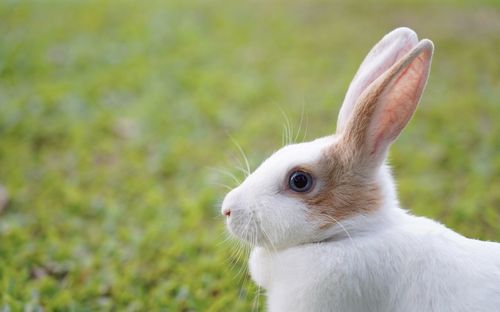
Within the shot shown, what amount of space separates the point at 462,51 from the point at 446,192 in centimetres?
256

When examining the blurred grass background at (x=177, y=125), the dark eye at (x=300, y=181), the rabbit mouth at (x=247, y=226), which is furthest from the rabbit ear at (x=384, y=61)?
the blurred grass background at (x=177, y=125)

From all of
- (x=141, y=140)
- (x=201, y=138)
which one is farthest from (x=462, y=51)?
(x=141, y=140)

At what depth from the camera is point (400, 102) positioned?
2154mm

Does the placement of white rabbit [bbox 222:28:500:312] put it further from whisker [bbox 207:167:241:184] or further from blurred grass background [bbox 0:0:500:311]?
blurred grass background [bbox 0:0:500:311]

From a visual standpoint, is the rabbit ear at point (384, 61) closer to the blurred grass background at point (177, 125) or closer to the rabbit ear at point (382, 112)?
the rabbit ear at point (382, 112)

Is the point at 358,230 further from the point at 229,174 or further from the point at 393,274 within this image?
the point at 229,174

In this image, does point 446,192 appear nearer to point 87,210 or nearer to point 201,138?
point 201,138

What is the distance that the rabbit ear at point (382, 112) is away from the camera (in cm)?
208

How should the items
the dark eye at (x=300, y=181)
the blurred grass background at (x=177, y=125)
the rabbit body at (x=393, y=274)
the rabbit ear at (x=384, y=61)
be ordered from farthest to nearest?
the blurred grass background at (x=177, y=125)
the rabbit ear at (x=384, y=61)
the dark eye at (x=300, y=181)
the rabbit body at (x=393, y=274)

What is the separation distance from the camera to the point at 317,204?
217 centimetres

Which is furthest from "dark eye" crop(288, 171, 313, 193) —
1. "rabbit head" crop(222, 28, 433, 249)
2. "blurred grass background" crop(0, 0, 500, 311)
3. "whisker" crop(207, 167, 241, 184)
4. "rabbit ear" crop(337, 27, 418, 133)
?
"blurred grass background" crop(0, 0, 500, 311)

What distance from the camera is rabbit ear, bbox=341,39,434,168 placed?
2076 millimetres

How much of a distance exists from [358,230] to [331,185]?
20cm

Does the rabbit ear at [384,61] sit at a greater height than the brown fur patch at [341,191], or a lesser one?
greater
